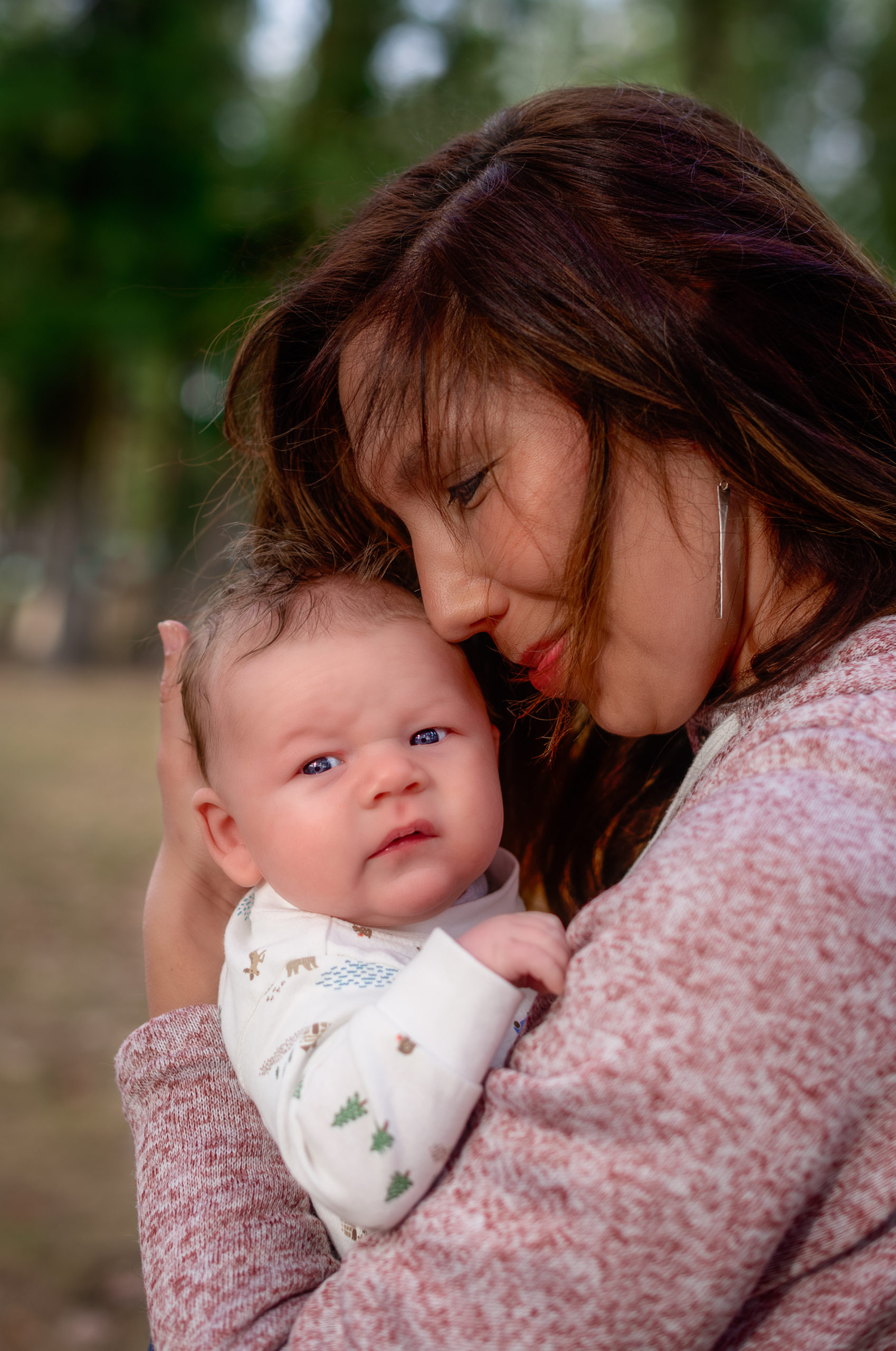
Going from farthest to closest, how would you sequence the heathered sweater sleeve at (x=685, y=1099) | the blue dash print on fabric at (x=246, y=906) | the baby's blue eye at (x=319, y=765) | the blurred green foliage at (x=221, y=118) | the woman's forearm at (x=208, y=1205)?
the blurred green foliage at (x=221, y=118) < the blue dash print on fabric at (x=246, y=906) < the baby's blue eye at (x=319, y=765) < the woman's forearm at (x=208, y=1205) < the heathered sweater sleeve at (x=685, y=1099)

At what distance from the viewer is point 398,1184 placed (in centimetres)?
117

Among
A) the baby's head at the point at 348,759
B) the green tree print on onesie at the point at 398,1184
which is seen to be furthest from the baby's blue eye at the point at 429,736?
the green tree print on onesie at the point at 398,1184

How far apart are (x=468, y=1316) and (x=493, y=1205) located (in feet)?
0.31

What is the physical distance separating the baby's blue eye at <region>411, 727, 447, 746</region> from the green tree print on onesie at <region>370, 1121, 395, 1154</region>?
625 mm

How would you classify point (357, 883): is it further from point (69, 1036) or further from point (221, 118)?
point (221, 118)

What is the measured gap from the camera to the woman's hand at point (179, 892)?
6.00 feet

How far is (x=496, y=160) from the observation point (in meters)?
1.60

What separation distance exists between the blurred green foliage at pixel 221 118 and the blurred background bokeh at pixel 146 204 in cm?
4

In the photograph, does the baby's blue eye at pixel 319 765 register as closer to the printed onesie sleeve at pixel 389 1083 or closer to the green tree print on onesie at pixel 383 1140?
the printed onesie sleeve at pixel 389 1083

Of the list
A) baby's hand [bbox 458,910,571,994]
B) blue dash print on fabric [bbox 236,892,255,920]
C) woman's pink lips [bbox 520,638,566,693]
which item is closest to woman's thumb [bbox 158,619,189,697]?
blue dash print on fabric [bbox 236,892,255,920]

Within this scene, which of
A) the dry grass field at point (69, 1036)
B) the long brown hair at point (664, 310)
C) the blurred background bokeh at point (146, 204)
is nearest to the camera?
the long brown hair at point (664, 310)

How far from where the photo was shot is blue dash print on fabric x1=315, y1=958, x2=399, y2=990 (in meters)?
1.45

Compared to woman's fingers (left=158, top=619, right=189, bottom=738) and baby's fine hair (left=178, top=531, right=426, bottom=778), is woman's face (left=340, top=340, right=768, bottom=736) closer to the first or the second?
baby's fine hair (left=178, top=531, right=426, bottom=778)

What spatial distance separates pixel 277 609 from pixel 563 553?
50 centimetres
